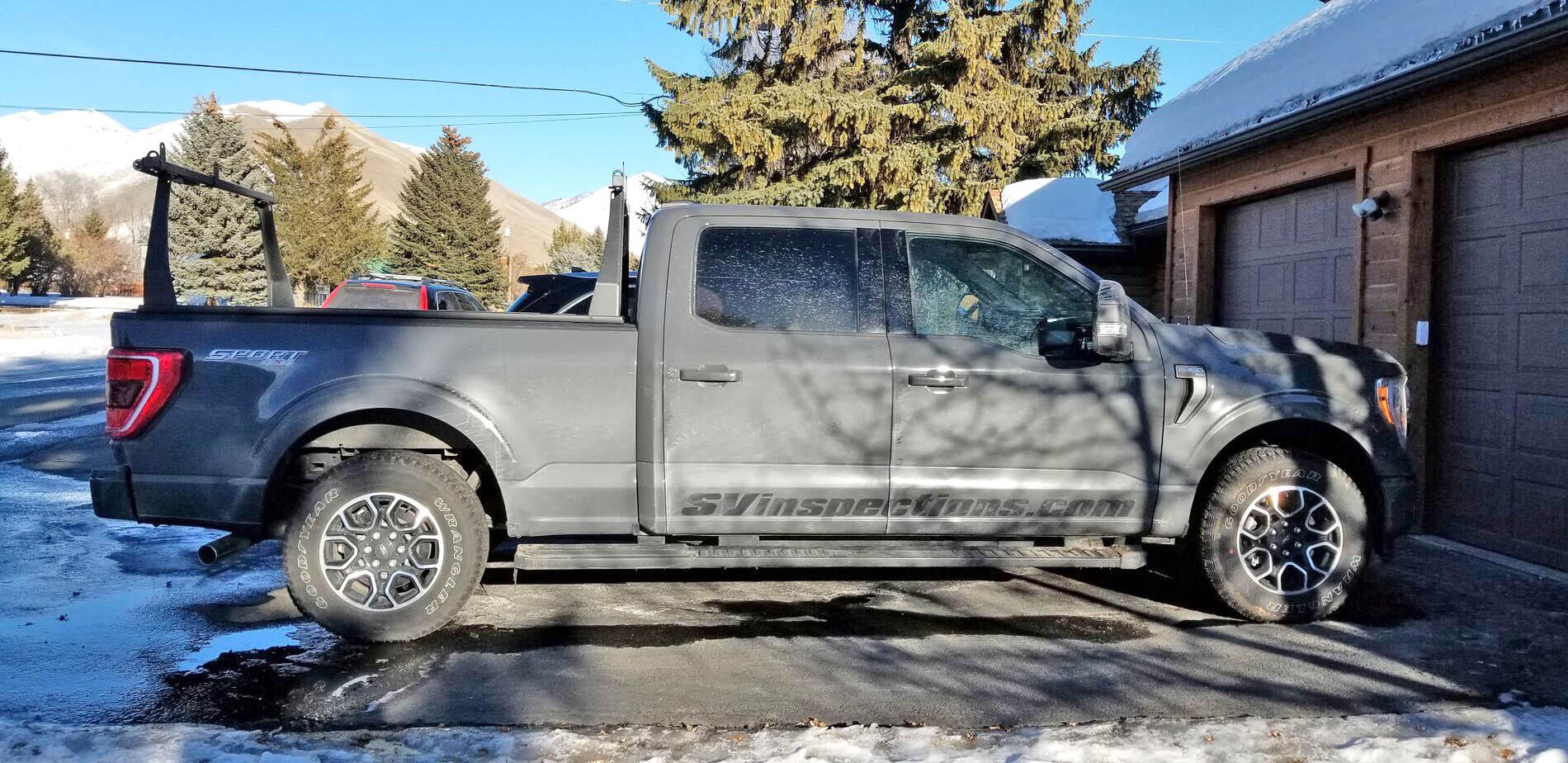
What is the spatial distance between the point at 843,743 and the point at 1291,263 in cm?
697

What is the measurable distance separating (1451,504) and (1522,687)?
326 centimetres

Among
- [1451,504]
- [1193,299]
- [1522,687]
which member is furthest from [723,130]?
[1522,687]

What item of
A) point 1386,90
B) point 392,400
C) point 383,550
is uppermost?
point 1386,90

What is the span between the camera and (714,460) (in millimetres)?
4648

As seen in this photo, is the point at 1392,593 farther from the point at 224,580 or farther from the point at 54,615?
the point at 54,615

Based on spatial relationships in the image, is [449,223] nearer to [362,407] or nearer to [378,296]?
[378,296]

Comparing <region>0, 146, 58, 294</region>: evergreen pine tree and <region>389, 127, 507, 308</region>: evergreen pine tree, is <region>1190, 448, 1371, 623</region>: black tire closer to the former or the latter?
<region>389, 127, 507, 308</region>: evergreen pine tree

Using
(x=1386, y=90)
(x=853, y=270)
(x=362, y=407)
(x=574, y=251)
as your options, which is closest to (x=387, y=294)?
(x=362, y=407)

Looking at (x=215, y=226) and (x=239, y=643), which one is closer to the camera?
(x=239, y=643)

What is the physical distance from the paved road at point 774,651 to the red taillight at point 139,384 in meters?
1.01

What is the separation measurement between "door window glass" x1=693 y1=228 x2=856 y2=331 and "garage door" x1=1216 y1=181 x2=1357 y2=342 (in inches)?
197

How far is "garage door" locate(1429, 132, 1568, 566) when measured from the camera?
6.16 metres

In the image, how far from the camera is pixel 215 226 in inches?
1682

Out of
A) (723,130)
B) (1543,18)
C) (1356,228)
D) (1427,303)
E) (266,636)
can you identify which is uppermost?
(723,130)
